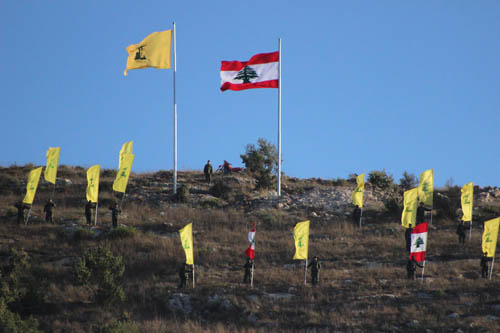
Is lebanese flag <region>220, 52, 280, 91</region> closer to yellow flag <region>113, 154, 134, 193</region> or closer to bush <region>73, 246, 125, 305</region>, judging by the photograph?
yellow flag <region>113, 154, 134, 193</region>

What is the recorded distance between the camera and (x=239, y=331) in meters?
24.2

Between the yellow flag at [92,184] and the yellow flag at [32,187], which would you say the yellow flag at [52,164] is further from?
the yellow flag at [92,184]

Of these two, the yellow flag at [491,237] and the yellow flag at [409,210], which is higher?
the yellow flag at [409,210]

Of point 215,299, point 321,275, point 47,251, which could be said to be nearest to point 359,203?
point 321,275

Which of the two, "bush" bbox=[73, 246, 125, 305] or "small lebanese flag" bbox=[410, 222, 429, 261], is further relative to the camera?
"small lebanese flag" bbox=[410, 222, 429, 261]

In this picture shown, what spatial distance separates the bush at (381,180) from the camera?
5000cm

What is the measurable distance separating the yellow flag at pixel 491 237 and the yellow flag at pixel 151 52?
23.6m

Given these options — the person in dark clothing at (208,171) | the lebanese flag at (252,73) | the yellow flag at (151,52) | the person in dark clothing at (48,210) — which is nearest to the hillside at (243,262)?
the person in dark clothing at (48,210)

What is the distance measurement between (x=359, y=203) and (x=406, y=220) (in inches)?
228

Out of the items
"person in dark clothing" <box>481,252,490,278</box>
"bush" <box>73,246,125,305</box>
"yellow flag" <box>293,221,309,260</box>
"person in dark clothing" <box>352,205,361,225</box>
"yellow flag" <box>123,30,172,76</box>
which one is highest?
"yellow flag" <box>123,30,172,76</box>

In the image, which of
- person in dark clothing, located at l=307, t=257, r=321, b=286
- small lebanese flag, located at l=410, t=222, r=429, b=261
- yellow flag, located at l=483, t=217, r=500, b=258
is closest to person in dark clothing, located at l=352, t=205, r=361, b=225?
small lebanese flag, located at l=410, t=222, r=429, b=261

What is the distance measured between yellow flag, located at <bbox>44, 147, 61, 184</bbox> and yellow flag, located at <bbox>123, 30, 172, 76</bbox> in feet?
25.7

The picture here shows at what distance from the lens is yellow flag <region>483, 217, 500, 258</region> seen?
2811 centimetres

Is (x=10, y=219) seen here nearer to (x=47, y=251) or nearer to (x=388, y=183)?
(x=47, y=251)
